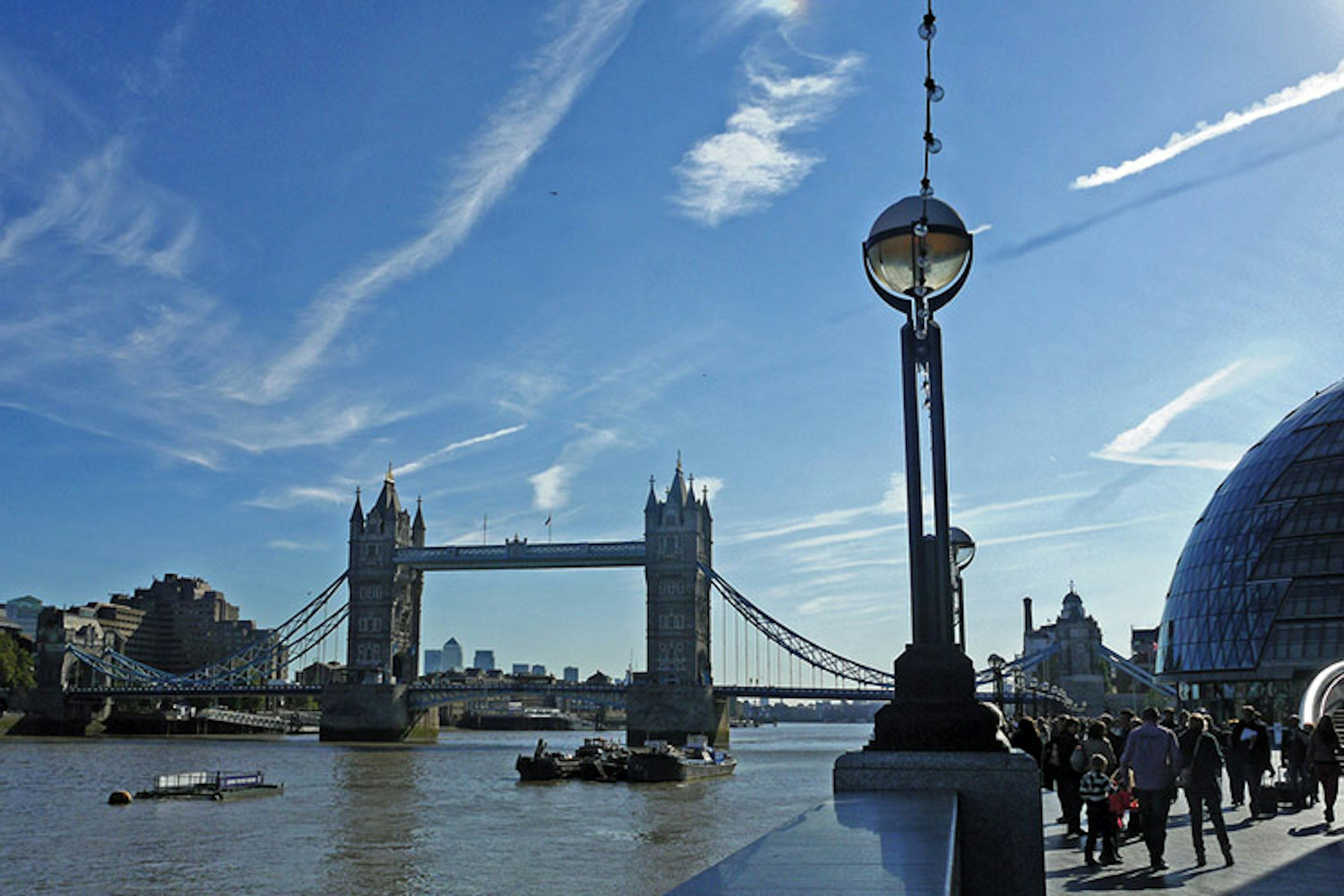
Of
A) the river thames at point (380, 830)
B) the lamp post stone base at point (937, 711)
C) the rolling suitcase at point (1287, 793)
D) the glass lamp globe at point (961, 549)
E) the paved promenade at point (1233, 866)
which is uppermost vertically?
the glass lamp globe at point (961, 549)

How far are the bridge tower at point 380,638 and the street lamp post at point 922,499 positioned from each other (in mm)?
90291

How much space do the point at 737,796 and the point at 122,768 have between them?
99.3 ft

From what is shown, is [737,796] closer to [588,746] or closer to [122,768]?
[588,746]

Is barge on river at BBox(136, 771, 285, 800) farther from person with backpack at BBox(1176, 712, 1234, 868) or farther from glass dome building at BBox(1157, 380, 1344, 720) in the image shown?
glass dome building at BBox(1157, 380, 1344, 720)

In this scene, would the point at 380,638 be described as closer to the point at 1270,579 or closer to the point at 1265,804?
the point at 1270,579

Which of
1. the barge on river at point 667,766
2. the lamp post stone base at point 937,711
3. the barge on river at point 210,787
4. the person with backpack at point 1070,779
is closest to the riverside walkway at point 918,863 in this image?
the lamp post stone base at point 937,711

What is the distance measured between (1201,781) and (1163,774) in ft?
6.54

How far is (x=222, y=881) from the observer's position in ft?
74.7

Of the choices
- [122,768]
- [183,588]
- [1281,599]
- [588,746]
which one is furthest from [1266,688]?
[183,588]

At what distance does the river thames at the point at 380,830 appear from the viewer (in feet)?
76.3

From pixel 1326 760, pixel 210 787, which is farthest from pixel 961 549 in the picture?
pixel 210 787

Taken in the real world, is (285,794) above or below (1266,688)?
below

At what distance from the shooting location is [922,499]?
7449 millimetres

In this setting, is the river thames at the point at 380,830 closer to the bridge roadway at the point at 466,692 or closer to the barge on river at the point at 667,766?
the barge on river at the point at 667,766
